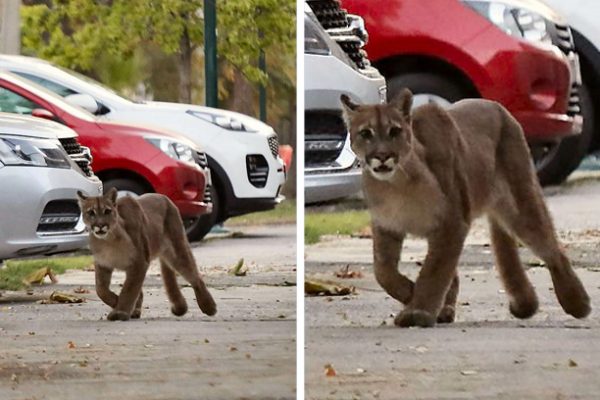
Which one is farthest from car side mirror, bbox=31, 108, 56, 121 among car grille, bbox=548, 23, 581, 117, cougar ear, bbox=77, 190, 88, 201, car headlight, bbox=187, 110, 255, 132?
car grille, bbox=548, 23, 581, 117

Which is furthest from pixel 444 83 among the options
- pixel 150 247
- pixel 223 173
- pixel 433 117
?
pixel 150 247

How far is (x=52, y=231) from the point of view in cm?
553

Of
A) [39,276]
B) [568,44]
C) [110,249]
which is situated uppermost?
[568,44]

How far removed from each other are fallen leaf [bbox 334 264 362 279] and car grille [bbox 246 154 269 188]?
557 mm

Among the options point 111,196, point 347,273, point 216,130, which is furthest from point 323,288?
point 111,196

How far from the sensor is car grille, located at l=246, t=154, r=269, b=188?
18.4 ft

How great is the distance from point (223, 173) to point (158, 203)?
0.99ft

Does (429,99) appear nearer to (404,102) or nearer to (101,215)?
(404,102)

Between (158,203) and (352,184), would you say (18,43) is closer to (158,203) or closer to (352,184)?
(158,203)

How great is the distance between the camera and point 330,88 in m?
5.30

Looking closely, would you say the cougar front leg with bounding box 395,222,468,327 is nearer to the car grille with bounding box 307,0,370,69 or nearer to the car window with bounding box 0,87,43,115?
the car grille with bounding box 307,0,370,69

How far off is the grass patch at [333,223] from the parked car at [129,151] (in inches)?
18.9

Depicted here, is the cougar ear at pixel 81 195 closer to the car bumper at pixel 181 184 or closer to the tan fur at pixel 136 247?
the tan fur at pixel 136 247

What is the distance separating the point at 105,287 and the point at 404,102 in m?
1.46
